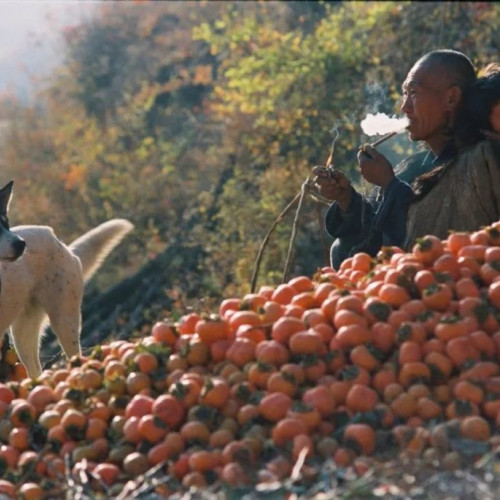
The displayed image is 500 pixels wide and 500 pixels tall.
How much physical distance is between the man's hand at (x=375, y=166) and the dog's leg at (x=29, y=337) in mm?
3208

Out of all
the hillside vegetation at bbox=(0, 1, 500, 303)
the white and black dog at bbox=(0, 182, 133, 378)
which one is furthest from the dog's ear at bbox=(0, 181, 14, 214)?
the hillside vegetation at bbox=(0, 1, 500, 303)

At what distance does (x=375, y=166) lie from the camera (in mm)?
4781

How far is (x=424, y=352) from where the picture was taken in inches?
135

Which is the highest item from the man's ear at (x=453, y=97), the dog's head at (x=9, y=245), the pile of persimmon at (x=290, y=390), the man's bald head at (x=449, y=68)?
the man's bald head at (x=449, y=68)

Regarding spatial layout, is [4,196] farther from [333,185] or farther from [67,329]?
[333,185]

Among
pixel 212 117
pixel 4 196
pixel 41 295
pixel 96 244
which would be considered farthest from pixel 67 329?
pixel 212 117

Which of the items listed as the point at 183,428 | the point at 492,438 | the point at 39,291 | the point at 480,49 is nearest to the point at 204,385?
the point at 183,428

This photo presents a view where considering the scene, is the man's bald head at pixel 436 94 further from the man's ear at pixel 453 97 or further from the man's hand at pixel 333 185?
the man's hand at pixel 333 185

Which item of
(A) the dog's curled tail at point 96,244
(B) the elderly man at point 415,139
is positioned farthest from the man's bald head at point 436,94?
(A) the dog's curled tail at point 96,244

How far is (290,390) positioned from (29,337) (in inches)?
172

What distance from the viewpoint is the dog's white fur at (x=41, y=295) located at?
23.9ft

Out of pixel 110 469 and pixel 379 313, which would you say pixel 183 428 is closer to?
pixel 110 469

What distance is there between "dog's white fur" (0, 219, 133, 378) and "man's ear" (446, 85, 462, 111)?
3099 millimetres

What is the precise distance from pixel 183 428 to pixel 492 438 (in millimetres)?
765
